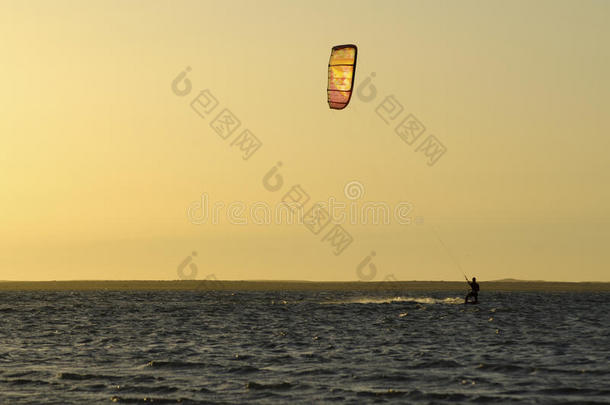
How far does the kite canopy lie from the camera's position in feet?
145

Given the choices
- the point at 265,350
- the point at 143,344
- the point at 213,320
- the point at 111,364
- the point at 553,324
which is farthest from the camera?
the point at 213,320

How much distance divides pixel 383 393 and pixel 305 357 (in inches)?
320

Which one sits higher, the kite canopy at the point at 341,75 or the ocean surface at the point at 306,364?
the kite canopy at the point at 341,75

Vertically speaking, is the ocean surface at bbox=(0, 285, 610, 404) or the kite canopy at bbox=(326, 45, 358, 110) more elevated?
the kite canopy at bbox=(326, 45, 358, 110)

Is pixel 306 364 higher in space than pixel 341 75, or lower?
lower

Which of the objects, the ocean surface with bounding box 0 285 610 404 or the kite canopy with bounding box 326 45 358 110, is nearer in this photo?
the ocean surface with bounding box 0 285 610 404

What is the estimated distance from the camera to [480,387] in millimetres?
25219

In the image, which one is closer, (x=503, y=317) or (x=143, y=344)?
(x=143, y=344)

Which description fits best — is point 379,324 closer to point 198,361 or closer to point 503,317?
point 503,317

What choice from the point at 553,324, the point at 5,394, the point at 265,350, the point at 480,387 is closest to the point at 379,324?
the point at 553,324

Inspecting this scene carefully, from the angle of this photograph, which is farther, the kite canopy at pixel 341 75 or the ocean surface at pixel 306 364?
the kite canopy at pixel 341 75

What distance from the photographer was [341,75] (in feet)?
146

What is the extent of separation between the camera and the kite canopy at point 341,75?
44.3m

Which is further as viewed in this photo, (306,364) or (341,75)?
(341,75)
